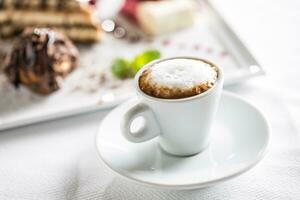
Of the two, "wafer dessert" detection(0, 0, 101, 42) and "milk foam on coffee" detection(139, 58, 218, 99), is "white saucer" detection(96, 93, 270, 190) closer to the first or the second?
"milk foam on coffee" detection(139, 58, 218, 99)

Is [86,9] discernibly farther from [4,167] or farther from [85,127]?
→ [4,167]

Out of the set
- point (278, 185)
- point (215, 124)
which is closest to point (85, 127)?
point (215, 124)

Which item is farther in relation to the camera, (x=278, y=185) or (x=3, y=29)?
(x=3, y=29)

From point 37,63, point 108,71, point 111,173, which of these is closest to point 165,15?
point 108,71

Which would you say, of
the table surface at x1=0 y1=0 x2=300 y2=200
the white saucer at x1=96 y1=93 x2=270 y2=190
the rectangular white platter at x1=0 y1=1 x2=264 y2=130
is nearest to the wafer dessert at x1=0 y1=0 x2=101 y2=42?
the rectangular white platter at x1=0 y1=1 x2=264 y2=130

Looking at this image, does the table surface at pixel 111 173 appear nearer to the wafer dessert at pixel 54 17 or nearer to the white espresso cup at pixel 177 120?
the white espresso cup at pixel 177 120

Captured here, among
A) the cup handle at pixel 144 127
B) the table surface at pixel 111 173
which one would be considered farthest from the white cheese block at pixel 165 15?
the cup handle at pixel 144 127
